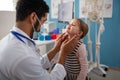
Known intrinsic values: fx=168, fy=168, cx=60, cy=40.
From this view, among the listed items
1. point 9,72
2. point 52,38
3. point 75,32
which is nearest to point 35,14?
point 9,72

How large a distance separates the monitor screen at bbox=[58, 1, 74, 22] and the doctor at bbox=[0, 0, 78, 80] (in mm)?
1820

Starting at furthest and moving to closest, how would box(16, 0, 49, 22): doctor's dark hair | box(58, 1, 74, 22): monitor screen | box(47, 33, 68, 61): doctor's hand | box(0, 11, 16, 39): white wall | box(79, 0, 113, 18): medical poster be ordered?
box(79, 0, 113, 18): medical poster, box(58, 1, 74, 22): monitor screen, box(0, 11, 16, 39): white wall, box(47, 33, 68, 61): doctor's hand, box(16, 0, 49, 22): doctor's dark hair

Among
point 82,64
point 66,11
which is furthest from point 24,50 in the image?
point 66,11

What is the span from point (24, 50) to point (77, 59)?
1003 millimetres

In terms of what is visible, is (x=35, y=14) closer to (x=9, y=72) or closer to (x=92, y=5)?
(x=9, y=72)

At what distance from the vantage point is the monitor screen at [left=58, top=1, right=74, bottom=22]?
9.36 feet

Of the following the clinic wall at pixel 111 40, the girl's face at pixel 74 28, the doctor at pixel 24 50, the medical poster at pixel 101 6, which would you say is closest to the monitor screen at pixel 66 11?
the medical poster at pixel 101 6

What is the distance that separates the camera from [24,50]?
0.90 meters

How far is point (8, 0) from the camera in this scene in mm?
4273

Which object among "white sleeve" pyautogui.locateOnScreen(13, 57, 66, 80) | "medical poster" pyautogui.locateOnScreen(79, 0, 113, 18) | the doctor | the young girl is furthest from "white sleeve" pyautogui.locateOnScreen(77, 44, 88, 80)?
"medical poster" pyautogui.locateOnScreen(79, 0, 113, 18)

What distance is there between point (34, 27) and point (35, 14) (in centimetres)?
9

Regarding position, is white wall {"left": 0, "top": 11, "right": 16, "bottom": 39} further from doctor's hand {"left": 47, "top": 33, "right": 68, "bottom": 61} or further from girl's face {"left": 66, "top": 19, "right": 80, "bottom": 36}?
doctor's hand {"left": 47, "top": 33, "right": 68, "bottom": 61}

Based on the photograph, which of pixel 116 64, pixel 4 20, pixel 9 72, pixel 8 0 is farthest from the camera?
pixel 8 0

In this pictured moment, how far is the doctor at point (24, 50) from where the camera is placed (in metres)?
0.88
